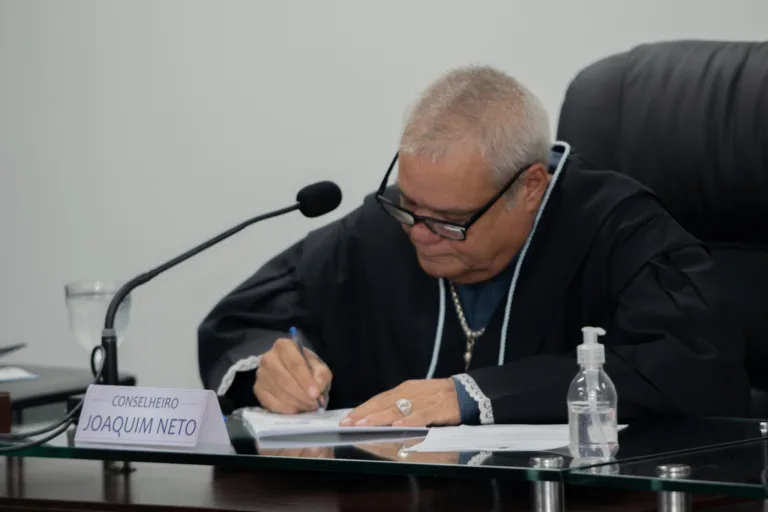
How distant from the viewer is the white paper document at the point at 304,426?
1748 mm

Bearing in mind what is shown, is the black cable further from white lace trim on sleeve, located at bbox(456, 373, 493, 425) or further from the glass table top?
white lace trim on sleeve, located at bbox(456, 373, 493, 425)

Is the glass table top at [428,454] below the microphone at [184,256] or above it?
below

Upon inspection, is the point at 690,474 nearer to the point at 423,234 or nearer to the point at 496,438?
the point at 496,438

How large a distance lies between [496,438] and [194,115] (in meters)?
2.25

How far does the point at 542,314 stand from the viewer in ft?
7.70

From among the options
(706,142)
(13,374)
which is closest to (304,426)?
(13,374)

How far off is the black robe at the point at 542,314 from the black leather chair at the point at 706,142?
10cm

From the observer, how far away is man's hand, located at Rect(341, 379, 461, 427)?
5.90ft

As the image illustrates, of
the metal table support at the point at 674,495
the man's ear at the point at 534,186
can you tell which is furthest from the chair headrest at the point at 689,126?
the metal table support at the point at 674,495

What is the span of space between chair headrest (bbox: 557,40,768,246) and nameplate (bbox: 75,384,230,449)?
115 centimetres

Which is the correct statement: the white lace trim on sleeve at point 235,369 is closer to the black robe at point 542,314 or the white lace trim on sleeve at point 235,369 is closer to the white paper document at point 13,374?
the black robe at point 542,314

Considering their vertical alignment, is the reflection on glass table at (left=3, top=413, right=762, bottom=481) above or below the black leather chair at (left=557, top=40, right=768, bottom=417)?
below

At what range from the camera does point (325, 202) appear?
6.89 feet

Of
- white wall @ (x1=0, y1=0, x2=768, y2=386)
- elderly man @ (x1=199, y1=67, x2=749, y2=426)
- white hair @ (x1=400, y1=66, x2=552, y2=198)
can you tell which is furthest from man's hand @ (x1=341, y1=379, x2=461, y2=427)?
white wall @ (x1=0, y1=0, x2=768, y2=386)
